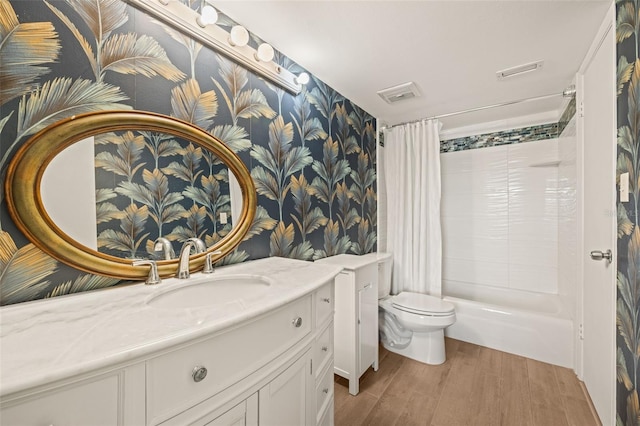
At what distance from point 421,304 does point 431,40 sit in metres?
1.88

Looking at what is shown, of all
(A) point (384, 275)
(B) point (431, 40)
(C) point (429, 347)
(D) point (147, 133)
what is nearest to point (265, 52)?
(D) point (147, 133)

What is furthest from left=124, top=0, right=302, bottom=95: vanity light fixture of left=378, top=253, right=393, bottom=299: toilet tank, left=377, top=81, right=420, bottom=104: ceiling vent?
left=378, top=253, right=393, bottom=299: toilet tank

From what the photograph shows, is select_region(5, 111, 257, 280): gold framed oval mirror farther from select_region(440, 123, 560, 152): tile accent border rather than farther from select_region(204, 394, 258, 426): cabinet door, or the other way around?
select_region(440, 123, 560, 152): tile accent border

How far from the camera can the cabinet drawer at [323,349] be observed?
1083 mm

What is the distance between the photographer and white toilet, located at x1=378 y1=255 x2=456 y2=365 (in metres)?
1.99

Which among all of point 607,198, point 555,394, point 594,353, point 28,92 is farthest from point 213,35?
point 555,394

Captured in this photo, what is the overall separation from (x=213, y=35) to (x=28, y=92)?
77cm

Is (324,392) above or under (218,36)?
under

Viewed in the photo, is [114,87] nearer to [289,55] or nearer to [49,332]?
[49,332]

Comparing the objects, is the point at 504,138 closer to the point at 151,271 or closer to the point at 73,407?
the point at 151,271

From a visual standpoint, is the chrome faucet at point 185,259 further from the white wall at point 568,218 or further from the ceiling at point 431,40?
the white wall at point 568,218

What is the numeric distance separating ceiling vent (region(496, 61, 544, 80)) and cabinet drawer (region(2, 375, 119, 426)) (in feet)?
8.48

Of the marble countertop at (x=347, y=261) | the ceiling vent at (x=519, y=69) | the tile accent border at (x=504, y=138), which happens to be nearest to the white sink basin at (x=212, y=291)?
the marble countertop at (x=347, y=261)

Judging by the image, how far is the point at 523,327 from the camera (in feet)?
6.92
